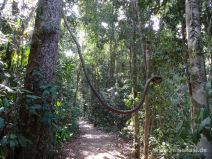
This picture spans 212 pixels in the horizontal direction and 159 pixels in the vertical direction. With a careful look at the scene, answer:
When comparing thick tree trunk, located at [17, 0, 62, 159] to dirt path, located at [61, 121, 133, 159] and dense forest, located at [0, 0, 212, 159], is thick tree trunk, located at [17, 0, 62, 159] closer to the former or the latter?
dense forest, located at [0, 0, 212, 159]

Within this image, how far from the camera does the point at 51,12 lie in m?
5.30

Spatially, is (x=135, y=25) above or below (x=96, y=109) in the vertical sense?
above

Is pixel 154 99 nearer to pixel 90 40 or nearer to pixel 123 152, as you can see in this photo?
pixel 123 152

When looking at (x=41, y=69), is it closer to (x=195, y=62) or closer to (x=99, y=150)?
(x=195, y=62)

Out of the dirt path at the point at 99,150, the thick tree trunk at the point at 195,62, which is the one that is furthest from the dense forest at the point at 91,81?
the dirt path at the point at 99,150

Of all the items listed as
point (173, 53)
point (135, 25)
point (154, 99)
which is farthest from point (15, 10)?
point (135, 25)

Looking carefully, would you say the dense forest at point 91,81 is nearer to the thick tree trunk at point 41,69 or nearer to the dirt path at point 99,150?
the thick tree trunk at point 41,69

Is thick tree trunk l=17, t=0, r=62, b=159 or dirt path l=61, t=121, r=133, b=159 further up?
thick tree trunk l=17, t=0, r=62, b=159

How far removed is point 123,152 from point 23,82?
27.5 ft

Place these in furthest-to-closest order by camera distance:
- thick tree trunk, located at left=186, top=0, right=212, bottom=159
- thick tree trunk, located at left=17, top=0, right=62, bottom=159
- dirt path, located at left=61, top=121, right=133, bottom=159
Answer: dirt path, located at left=61, top=121, right=133, bottom=159 < thick tree trunk, located at left=17, top=0, right=62, bottom=159 < thick tree trunk, located at left=186, top=0, right=212, bottom=159

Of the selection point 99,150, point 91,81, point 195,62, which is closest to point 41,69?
point 195,62

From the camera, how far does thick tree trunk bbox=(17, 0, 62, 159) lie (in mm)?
4754

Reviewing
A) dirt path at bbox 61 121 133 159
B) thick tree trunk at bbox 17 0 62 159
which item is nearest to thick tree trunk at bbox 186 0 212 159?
thick tree trunk at bbox 17 0 62 159

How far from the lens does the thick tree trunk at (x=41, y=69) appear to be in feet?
15.6
